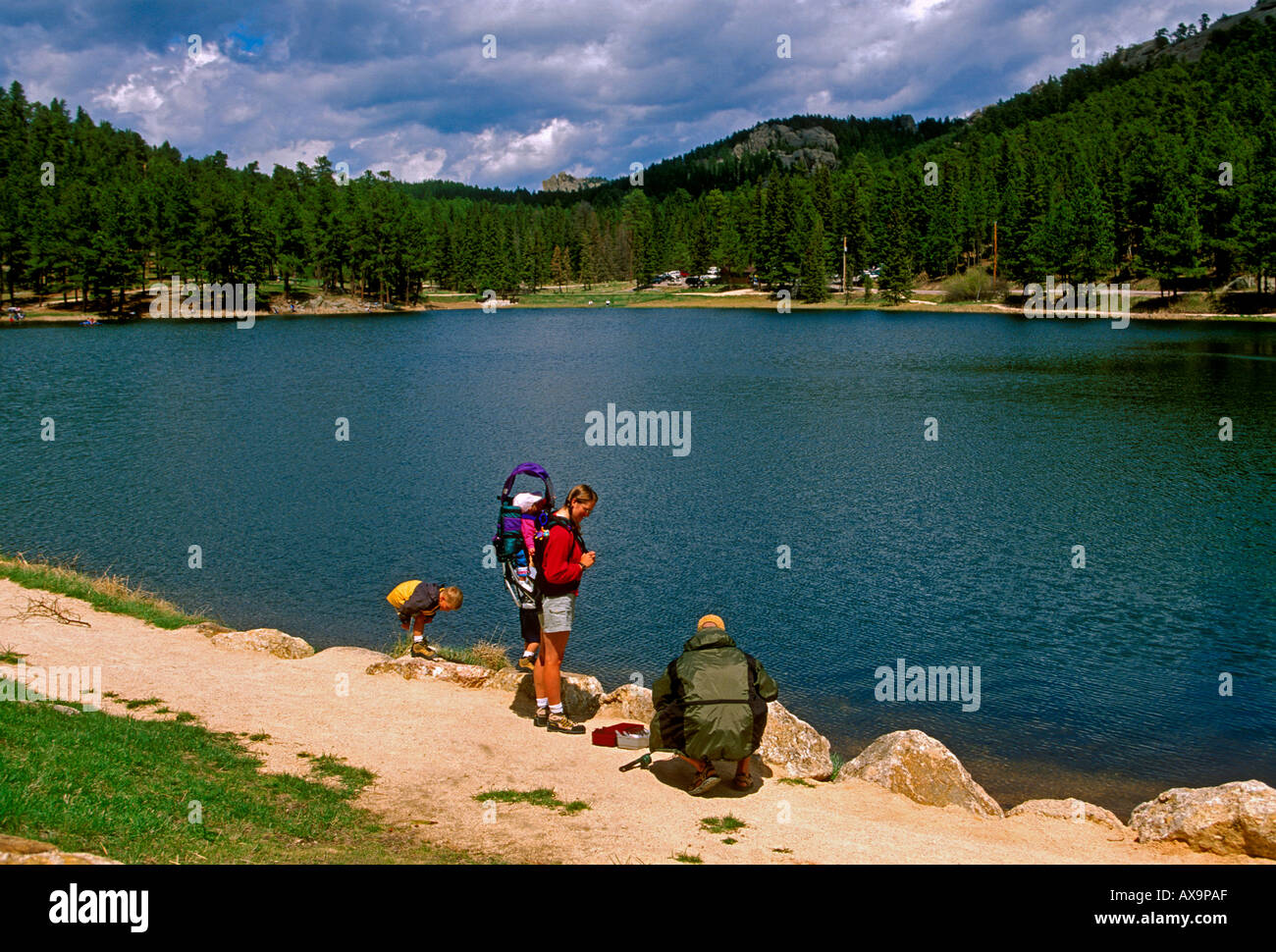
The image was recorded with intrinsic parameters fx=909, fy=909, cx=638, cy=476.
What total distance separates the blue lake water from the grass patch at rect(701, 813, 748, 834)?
203 inches

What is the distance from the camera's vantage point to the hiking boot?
12.1 meters

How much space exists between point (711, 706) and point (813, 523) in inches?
656

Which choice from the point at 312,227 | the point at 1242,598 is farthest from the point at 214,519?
the point at 312,227

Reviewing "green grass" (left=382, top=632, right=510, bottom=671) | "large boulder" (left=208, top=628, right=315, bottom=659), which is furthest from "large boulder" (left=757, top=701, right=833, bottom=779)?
"large boulder" (left=208, top=628, right=315, bottom=659)

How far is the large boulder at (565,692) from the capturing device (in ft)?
43.2

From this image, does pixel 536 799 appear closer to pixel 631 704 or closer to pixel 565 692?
pixel 565 692

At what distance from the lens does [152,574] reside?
2212 centimetres

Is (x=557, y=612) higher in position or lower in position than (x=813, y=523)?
higher

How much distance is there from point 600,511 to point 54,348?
218 ft

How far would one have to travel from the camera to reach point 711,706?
32.2ft

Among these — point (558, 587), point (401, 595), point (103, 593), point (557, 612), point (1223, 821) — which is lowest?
point (1223, 821)

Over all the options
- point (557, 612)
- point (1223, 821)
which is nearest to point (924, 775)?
point (1223, 821)

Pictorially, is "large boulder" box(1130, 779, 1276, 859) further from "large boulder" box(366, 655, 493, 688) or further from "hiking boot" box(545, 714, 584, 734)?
"large boulder" box(366, 655, 493, 688)

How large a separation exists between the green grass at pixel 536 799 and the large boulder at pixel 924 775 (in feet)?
12.8
